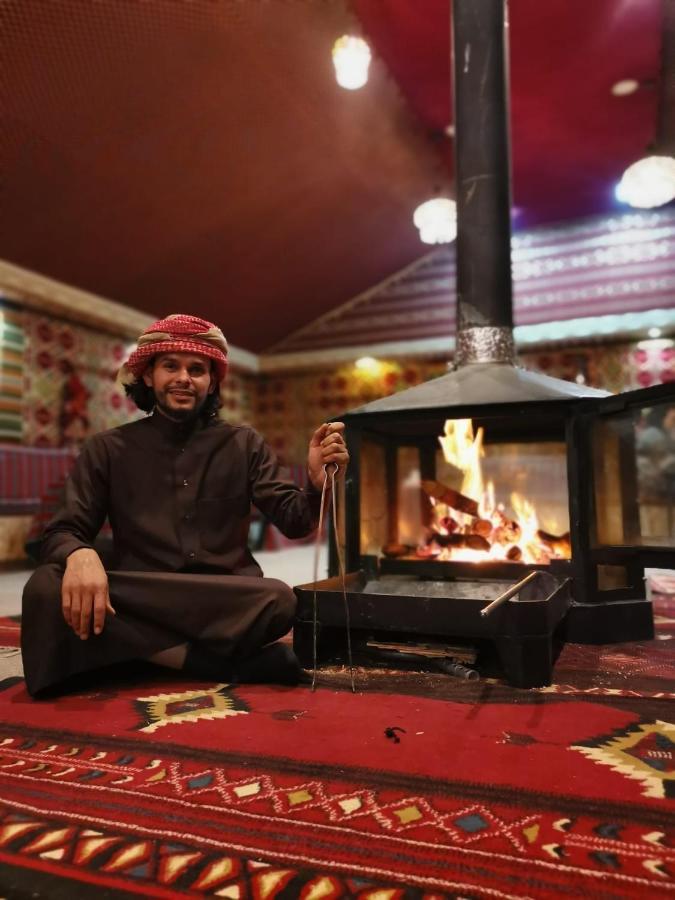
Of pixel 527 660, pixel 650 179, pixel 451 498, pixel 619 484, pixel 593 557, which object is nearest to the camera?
pixel 527 660

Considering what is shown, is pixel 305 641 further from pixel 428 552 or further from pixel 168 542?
pixel 428 552

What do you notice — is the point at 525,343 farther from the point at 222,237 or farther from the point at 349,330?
the point at 222,237

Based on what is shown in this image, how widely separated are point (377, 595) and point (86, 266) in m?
5.21

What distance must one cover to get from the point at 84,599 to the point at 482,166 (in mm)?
2721

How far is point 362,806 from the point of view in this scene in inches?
41.6

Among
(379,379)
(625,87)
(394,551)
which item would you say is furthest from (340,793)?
(379,379)

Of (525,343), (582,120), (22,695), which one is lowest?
(22,695)

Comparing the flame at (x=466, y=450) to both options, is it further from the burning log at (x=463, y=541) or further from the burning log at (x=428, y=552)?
the burning log at (x=428, y=552)

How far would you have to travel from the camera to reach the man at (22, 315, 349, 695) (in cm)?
172

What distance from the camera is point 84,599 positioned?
5.39 feet

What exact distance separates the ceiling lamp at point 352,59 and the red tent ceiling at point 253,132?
53 centimetres

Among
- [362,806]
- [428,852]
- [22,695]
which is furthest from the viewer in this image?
[22,695]

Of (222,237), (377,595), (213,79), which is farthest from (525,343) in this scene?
(377,595)

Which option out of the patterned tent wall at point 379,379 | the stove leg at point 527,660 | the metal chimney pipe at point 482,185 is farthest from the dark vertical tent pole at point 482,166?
the patterned tent wall at point 379,379
